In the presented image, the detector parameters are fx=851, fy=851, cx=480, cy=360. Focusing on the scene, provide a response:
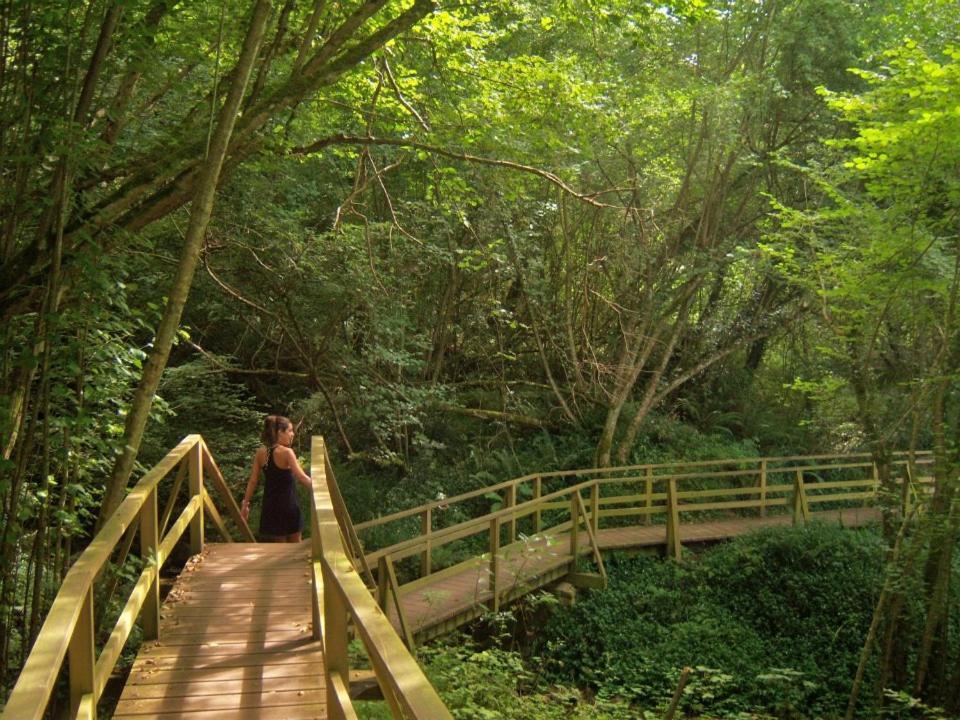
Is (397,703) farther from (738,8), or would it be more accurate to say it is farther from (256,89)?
(738,8)

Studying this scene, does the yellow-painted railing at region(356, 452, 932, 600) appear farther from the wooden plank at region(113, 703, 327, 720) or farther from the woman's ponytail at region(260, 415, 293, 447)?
the wooden plank at region(113, 703, 327, 720)

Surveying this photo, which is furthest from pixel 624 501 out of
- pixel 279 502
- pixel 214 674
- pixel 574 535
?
pixel 214 674

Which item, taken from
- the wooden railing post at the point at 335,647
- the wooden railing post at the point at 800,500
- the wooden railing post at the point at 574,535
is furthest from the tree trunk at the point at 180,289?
the wooden railing post at the point at 800,500

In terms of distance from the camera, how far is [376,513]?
14852 mm

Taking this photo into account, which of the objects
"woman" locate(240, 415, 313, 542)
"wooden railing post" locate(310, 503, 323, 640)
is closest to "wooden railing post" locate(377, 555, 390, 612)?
"woman" locate(240, 415, 313, 542)

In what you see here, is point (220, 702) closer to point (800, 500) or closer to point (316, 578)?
point (316, 578)

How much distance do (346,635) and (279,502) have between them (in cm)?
430

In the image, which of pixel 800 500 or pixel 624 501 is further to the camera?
pixel 800 500

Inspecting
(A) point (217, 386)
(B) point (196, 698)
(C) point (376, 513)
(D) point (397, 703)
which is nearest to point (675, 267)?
(C) point (376, 513)

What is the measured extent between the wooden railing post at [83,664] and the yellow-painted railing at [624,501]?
4.79 metres

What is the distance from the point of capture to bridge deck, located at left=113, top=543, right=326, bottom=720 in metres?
4.20

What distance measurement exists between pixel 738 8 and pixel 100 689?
16879mm

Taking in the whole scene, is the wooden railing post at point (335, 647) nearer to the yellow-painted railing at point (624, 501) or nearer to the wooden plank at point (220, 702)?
the wooden plank at point (220, 702)

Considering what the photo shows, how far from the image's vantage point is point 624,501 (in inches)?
566
